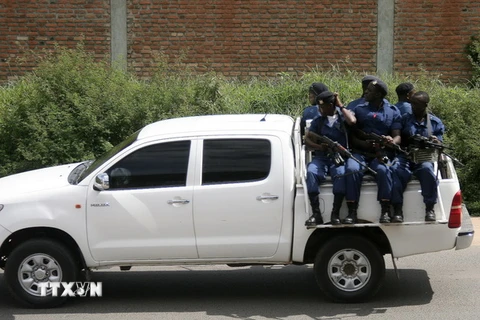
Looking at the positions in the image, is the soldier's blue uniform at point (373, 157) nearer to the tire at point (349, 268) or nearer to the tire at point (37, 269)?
the tire at point (349, 268)

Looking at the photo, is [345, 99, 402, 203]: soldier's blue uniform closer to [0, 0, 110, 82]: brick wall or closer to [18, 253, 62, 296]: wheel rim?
[18, 253, 62, 296]: wheel rim

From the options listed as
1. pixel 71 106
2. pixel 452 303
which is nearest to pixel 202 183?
pixel 452 303

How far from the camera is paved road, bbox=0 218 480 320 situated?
7703 mm

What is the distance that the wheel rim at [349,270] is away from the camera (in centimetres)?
784

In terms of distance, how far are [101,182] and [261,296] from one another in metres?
2.07

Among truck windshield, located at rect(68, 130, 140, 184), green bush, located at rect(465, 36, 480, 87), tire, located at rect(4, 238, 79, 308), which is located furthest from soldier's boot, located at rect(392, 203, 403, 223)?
green bush, located at rect(465, 36, 480, 87)

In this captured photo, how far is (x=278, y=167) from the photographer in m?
7.86

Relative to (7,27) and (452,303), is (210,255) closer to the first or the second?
(452,303)

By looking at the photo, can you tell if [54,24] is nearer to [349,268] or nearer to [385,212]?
[349,268]

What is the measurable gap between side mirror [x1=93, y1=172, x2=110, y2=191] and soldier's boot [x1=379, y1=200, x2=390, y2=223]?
268cm

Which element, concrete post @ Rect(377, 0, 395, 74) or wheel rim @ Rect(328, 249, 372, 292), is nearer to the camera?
wheel rim @ Rect(328, 249, 372, 292)

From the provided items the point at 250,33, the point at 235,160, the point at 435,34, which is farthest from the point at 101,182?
the point at 435,34

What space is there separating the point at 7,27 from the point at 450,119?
384 inches

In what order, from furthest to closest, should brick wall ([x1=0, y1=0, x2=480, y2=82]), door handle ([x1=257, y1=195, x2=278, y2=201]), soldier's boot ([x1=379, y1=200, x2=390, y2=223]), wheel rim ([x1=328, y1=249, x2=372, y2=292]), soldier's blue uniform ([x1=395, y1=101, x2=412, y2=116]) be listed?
1. brick wall ([x1=0, y1=0, x2=480, y2=82])
2. soldier's blue uniform ([x1=395, y1=101, x2=412, y2=116])
3. wheel rim ([x1=328, y1=249, x2=372, y2=292])
4. door handle ([x1=257, y1=195, x2=278, y2=201])
5. soldier's boot ([x1=379, y1=200, x2=390, y2=223])
